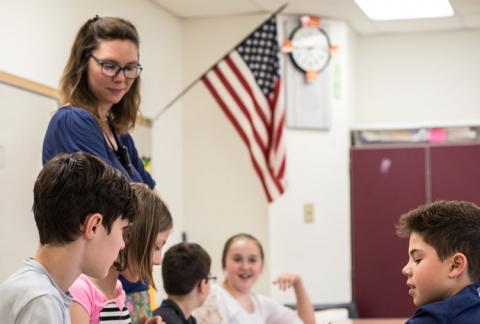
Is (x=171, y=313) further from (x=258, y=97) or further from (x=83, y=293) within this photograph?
(x=258, y=97)

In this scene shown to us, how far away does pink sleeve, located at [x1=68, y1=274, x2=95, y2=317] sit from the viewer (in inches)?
88.0

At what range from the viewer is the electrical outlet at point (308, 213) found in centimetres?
670

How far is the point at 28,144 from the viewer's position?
14.8 ft

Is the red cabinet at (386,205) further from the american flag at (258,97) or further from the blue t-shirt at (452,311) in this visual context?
the blue t-shirt at (452,311)

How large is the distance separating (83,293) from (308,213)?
455cm

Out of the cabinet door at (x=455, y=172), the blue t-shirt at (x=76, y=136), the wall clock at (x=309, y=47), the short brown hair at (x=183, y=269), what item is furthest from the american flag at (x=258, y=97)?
the blue t-shirt at (x=76, y=136)

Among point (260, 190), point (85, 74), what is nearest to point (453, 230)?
point (85, 74)

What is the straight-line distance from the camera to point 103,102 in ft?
9.06

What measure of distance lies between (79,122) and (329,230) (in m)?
4.41

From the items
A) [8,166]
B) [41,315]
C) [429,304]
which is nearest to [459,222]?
[429,304]

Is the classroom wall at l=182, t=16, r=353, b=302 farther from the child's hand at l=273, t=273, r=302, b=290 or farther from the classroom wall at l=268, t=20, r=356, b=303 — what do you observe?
the child's hand at l=273, t=273, r=302, b=290

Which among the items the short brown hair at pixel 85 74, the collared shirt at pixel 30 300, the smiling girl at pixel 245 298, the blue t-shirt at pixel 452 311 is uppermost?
the short brown hair at pixel 85 74

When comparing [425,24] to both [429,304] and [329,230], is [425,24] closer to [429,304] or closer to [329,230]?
[329,230]

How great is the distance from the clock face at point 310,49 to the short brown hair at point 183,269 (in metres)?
3.45
